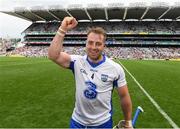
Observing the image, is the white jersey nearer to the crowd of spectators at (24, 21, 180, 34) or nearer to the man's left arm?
the man's left arm

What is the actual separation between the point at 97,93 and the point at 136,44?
92205 millimetres

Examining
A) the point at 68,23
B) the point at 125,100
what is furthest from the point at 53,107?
the point at 68,23

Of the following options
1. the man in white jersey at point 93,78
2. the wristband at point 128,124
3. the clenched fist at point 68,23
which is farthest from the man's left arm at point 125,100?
the clenched fist at point 68,23

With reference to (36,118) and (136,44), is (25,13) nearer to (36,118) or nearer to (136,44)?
(136,44)

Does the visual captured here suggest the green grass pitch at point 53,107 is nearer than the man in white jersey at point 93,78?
No

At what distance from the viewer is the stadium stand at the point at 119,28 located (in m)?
83.7

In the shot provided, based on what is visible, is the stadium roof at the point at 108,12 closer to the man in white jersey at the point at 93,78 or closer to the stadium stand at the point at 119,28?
the stadium stand at the point at 119,28

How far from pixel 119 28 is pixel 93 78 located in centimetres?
9298

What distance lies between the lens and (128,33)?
3720 inches

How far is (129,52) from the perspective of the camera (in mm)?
87000

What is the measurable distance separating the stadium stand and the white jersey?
77.5 metres

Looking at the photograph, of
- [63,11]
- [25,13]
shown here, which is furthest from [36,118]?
[25,13]

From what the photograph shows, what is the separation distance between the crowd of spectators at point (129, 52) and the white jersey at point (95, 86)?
77205 millimetres

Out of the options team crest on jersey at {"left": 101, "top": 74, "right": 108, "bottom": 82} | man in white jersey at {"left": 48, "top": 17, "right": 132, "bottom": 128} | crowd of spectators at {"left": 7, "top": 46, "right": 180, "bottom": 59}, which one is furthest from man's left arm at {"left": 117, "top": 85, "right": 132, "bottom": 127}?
crowd of spectators at {"left": 7, "top": 46, "right": 180, "bottom": 59}
